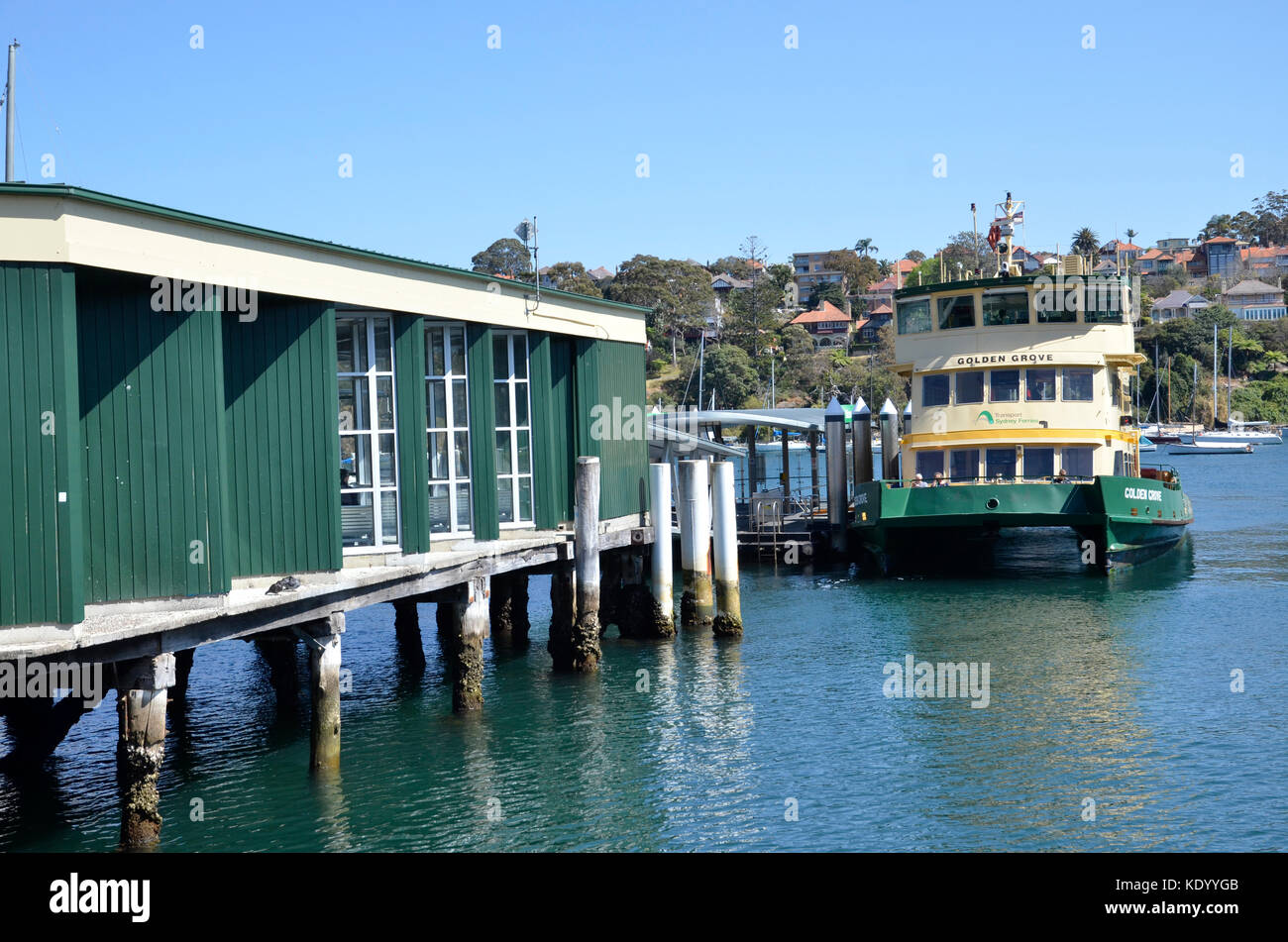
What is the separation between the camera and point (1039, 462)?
3062 cm

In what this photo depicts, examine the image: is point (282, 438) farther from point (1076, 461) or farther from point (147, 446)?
point (1076, 461)

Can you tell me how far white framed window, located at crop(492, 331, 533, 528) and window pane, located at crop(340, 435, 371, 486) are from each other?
365cm

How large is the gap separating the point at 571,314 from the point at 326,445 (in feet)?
23.9

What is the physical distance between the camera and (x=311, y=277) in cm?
1486

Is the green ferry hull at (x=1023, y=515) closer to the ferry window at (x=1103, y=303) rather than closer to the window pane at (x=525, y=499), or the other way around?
the ferry window at (x=1103, y=303)

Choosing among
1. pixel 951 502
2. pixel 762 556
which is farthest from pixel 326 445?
pixel 762 556

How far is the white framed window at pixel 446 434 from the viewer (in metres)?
18.1

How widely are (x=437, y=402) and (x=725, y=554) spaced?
25.1 feet

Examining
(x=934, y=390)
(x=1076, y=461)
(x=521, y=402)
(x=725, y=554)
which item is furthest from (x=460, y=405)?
(x=1076, y=461)

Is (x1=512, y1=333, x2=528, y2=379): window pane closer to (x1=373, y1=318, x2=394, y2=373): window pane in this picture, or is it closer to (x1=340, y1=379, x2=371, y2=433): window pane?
(x1=373, y1=318, x2=394, y2=373): window pane

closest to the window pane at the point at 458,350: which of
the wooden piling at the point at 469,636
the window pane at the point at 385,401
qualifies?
the window pane at the point at 385,401

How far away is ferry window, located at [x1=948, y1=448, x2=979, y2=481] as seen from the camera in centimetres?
3097

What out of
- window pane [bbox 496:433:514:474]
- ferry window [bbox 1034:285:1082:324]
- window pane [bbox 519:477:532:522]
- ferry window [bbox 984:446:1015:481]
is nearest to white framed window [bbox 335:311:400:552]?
window pane [bbox 496:433:514:474]
